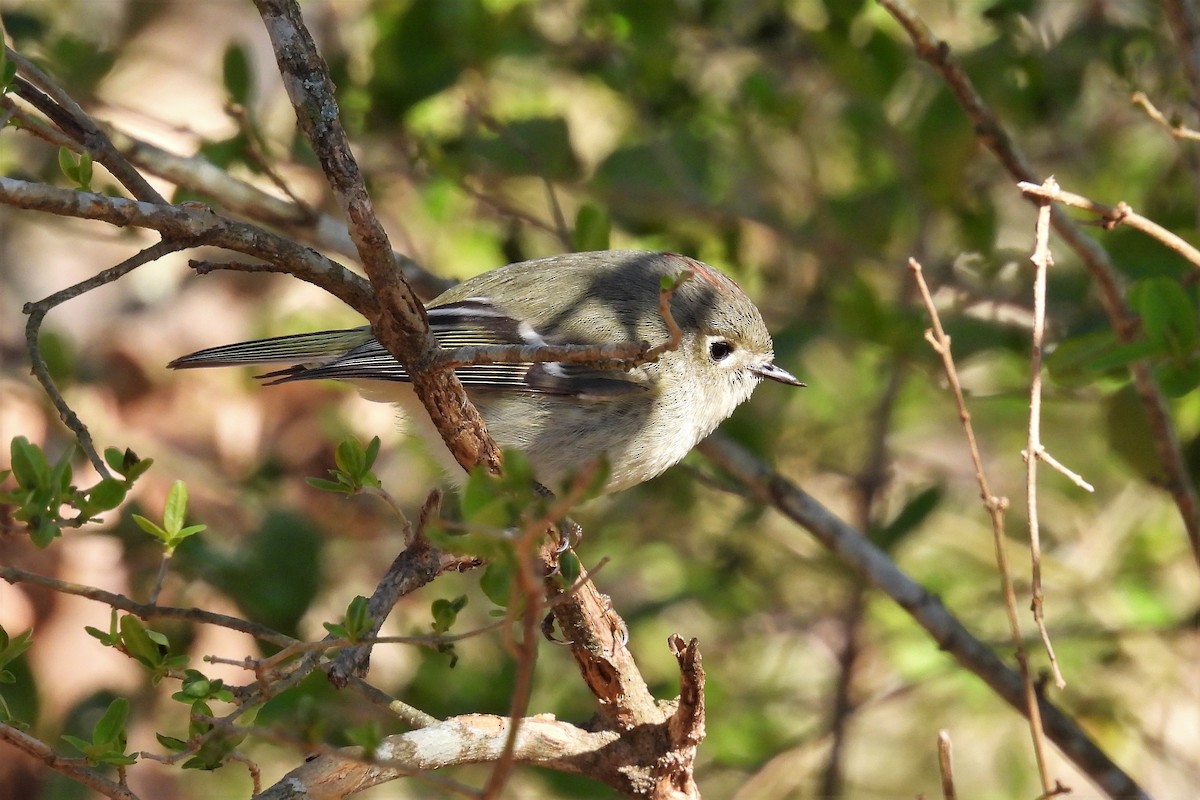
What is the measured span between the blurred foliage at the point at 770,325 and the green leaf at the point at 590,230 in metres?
0.01

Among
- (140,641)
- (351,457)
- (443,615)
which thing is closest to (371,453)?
(351,457)

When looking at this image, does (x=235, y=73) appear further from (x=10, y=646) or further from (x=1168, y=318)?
(x=1168, y=318)

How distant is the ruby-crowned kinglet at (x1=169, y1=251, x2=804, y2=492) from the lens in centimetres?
263

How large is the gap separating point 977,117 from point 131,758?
2.01m

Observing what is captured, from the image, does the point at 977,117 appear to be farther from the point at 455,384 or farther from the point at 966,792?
the point at 966,792

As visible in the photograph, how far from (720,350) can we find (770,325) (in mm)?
1384

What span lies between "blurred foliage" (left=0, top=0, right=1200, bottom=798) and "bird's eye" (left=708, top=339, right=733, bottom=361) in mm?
314

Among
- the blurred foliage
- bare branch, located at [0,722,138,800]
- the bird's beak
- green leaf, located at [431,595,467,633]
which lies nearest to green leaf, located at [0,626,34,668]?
bare branch, located at [0,722,138,800]

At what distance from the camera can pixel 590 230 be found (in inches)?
122

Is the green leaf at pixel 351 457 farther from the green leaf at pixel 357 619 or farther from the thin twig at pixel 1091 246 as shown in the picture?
the thin twig at pixel 1091 246

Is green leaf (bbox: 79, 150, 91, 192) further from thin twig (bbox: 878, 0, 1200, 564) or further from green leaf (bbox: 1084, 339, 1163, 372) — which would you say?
green leaf (bbox: 1084, 339, 1163, 372)

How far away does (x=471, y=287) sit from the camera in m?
2.87

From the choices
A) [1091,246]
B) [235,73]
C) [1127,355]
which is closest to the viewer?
[1127,355]

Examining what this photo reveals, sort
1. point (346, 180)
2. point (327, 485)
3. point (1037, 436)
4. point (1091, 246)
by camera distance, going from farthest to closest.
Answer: point (1091, 246)
point (1037, 436)
point (327, 485)
point (346, 180)
